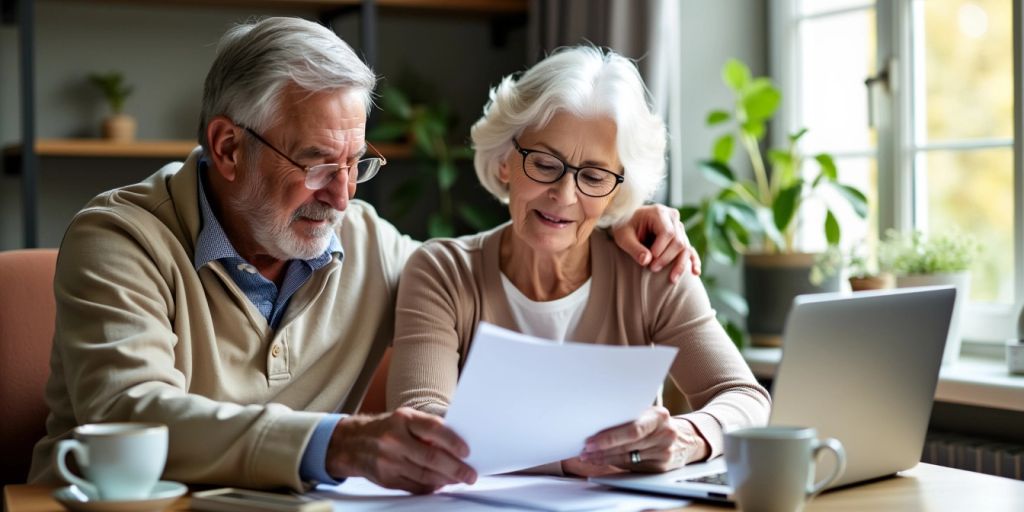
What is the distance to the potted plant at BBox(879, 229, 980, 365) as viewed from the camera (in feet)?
8.72

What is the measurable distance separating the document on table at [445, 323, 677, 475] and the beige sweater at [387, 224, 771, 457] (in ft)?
1.21

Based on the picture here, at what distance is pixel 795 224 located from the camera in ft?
10.8

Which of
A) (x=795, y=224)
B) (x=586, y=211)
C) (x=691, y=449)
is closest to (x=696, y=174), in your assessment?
(x=795, y=224)

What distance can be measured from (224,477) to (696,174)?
2.50m

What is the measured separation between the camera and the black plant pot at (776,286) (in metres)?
3.11

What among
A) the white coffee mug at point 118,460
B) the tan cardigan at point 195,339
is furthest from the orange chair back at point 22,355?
the white coffee mug at point 118,460

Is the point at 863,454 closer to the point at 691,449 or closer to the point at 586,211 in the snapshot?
the point at 691,449

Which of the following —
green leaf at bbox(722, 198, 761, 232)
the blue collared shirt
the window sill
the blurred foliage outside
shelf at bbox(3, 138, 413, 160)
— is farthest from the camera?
shelf at bbox(3, 138, 413, 160)

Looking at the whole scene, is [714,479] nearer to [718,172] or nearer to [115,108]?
[718,172]

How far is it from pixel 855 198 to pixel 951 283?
432mm

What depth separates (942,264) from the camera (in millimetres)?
2684

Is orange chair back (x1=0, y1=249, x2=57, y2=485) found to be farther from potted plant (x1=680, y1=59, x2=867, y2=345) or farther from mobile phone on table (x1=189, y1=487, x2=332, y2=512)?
potted plant (x1=680, y1=59, x2=867, y2=345)

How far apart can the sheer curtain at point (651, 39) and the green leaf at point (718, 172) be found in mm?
111

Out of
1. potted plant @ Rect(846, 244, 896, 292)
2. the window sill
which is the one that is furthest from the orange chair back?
potted plant @ Rect(846, 244, 896, 292)
